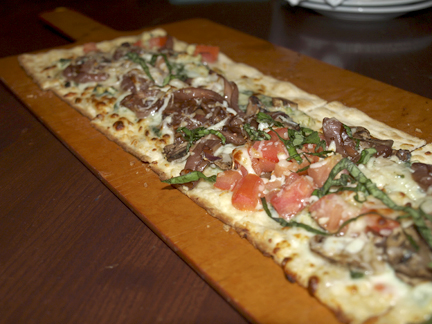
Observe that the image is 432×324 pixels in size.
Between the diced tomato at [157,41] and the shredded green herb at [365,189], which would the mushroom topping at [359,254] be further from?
the diced tomato at [157,41]

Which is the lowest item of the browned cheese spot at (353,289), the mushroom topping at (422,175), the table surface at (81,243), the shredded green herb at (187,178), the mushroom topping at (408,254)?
the table surface at (81,243)

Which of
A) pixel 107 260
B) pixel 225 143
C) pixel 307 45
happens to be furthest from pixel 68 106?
pixel 307 45

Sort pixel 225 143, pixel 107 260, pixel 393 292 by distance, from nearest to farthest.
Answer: pixel 393 292, pixel 107 260, pixel 225 143

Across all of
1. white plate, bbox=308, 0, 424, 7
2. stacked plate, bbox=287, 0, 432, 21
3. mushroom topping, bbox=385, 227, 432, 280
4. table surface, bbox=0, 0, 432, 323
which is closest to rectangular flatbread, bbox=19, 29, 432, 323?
mushroom topping, bbox=385, 227, 432, 280

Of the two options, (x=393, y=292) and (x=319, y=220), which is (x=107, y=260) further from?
(x=393, y=292)

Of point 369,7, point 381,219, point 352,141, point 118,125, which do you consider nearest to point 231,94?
point 118,125

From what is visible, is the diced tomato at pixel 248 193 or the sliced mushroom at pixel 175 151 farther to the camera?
the sliced mushroom at pixel 175 151

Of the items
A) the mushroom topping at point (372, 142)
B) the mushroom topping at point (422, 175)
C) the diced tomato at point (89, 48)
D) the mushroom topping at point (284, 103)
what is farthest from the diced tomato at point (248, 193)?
the diced tomato at point (89, 48)
